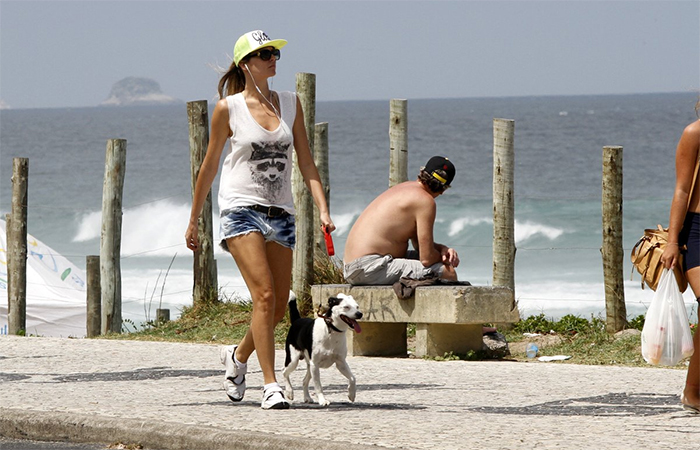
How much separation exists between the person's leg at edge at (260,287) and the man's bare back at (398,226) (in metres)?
2.91

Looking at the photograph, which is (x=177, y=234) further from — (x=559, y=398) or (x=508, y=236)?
(x=559, y=398)

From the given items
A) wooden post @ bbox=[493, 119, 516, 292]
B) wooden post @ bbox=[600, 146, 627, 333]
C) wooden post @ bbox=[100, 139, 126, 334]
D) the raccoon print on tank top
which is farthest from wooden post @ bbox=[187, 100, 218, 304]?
the raccoon print on tank top

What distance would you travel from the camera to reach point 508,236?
11492 millimetres

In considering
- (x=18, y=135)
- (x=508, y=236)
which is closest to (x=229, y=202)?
(x=508, y=236)

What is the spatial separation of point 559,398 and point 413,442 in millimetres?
2176

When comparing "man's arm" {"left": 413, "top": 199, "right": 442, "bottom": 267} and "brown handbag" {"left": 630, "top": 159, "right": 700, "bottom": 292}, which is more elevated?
"man's arm" {"left": 413, "top": 199, "right": 442, "bottom": 267}

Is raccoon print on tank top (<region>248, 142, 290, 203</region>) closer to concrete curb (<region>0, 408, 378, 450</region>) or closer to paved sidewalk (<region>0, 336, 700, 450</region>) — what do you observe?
paved sidewalk (<region>0, 336, 700, 450</region>)

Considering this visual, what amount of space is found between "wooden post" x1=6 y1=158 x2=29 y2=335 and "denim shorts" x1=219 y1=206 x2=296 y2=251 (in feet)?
24.4

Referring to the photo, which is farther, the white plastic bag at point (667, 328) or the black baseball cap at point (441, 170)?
the black baseball cap at point (441, 170)

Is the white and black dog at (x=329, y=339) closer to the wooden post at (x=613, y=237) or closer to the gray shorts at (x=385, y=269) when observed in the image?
the gray shorts at (x=385, y=269)

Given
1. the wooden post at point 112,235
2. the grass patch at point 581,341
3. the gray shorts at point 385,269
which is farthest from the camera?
the wooden post at point 112,235

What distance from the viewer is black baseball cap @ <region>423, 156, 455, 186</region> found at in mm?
9828

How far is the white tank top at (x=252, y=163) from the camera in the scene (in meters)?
7.06

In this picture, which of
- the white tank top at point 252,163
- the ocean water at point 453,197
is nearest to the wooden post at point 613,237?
the ocean water at point 453,197
